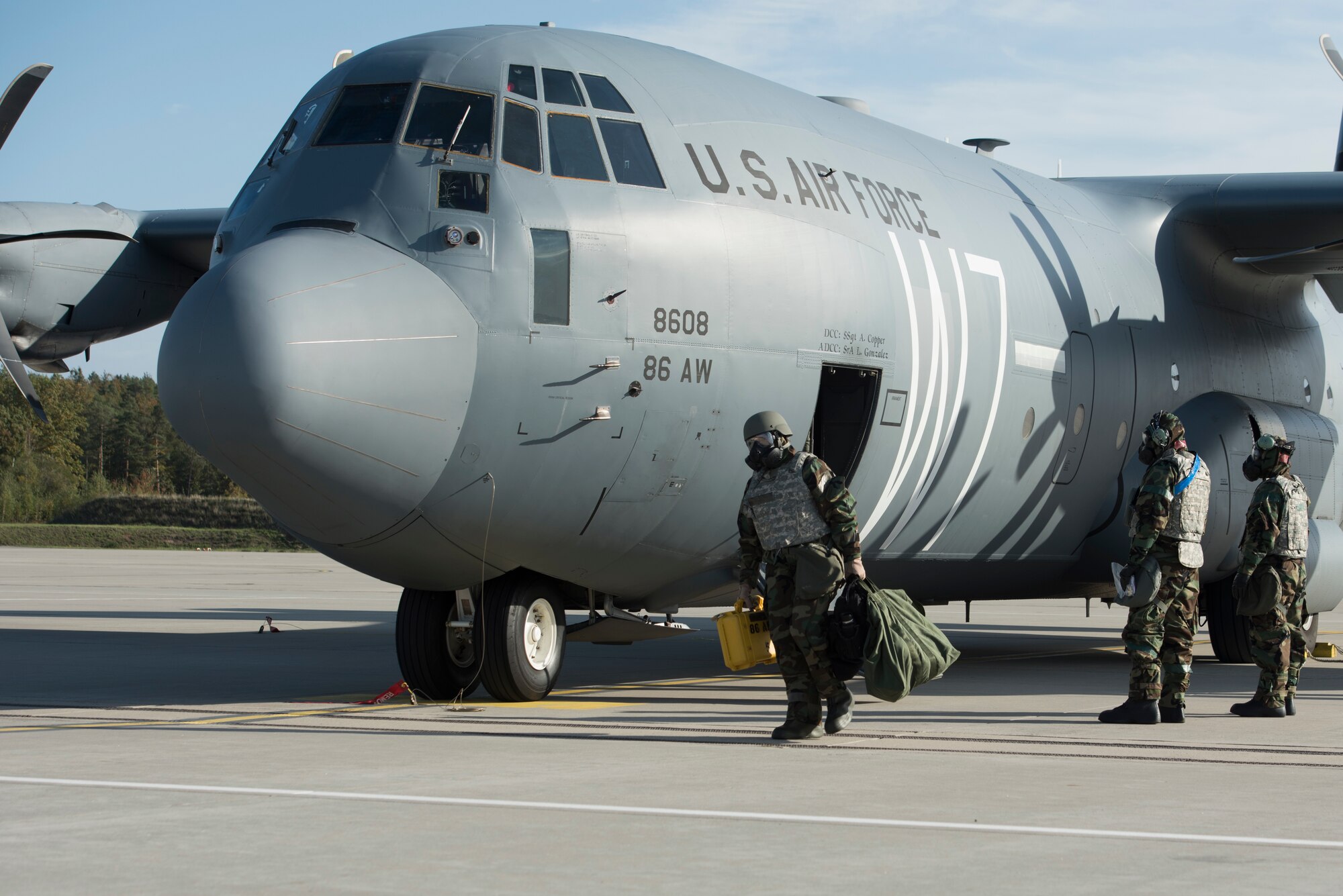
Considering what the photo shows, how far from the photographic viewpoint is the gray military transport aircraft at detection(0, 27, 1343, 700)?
8.87 metres

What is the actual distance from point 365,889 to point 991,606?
25.4 meters

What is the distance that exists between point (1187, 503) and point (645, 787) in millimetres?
4651

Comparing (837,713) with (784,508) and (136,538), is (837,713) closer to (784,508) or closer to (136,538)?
(784,508)

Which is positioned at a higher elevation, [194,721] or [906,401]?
[906,401]

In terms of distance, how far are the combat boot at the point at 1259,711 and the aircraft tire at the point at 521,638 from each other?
4480 mm

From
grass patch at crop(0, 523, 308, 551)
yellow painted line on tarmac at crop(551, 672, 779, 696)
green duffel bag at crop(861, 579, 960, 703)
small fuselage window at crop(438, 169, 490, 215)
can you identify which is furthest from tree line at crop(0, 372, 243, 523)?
green duffel bag at crop(861, 579, 960, 703)

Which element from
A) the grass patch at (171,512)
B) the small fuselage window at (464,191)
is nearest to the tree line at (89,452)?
the grass patch at (171,512)

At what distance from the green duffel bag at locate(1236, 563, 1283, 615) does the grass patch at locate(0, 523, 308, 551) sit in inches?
2017

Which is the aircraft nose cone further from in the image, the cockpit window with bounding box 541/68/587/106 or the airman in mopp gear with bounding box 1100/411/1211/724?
the airman in mopp gear with bounding box 1100/411/1211/724

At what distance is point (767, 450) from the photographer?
29.2ft

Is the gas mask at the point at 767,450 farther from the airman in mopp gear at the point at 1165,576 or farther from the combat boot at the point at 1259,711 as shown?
the combat boot at the point at 1259,711

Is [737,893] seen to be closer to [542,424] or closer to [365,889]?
[365,889]

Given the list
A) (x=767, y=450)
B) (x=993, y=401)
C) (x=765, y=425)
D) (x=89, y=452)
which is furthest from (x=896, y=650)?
(x=89, y=452)

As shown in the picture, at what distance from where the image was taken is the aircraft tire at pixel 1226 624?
14938mm
